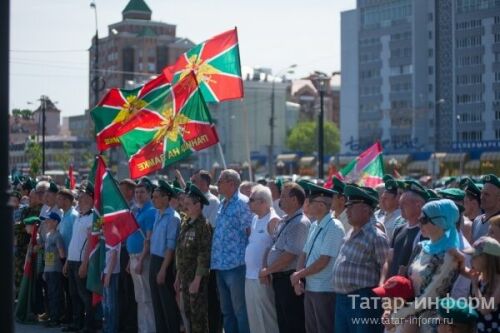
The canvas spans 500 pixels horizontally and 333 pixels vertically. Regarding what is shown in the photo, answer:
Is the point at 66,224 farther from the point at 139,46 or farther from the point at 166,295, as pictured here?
the point at 139,46

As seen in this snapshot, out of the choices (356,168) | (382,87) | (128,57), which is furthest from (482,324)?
(128,57)

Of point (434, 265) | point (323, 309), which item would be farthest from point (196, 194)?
point (434, 265)

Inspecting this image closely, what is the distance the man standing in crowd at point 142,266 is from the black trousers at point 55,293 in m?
1.90

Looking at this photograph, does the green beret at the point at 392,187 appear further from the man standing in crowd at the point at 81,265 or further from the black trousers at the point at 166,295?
the man standing in crowd at the point at 81,265

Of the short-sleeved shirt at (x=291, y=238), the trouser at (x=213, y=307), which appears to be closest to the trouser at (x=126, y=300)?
the trouser at (x=213, y=307)

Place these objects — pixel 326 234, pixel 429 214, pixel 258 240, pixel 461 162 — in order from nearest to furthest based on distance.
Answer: pixel 429 214, pixel 326 234, pixel 258 240, pixel 461 162

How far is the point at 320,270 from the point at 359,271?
0.88 m

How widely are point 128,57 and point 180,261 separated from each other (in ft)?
429

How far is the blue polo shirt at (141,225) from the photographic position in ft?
40.7

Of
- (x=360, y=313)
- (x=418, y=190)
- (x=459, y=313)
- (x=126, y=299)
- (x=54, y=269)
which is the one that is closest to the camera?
(x=459, y=313)

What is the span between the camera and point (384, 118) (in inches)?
4001

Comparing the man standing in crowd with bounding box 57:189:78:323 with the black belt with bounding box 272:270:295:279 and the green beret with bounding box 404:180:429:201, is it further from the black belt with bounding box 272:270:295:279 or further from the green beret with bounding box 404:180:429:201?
the green beret with bounding box 404:180:429:201

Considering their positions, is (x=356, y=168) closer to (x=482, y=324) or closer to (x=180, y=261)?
(x=180, y=261)

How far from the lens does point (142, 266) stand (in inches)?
481
